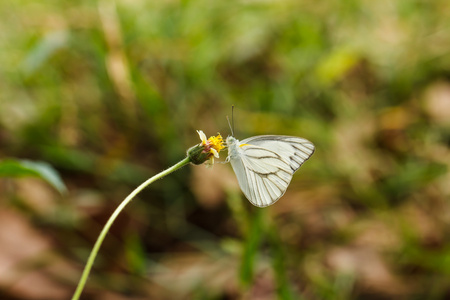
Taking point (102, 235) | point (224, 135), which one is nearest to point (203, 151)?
point (102, 235)

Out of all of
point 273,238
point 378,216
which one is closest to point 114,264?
point 273,238

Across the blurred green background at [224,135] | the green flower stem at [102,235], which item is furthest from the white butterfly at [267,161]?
the green flower stem at [102,235]

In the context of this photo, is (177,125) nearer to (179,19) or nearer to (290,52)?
(179,19)

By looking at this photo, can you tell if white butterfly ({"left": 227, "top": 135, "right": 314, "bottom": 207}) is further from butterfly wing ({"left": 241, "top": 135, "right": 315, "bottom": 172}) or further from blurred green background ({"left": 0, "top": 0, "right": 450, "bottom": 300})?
blurred green background ({"left": 0, "top": 0, "right": 450, "bottom": 300})

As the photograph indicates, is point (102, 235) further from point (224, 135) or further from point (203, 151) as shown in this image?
point (224, 135)

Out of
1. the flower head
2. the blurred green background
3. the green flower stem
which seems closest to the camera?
the green flower stem

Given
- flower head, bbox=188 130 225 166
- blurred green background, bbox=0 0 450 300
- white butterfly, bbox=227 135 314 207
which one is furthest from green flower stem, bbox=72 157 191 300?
blurred green background, bbox=0 0 450 300
